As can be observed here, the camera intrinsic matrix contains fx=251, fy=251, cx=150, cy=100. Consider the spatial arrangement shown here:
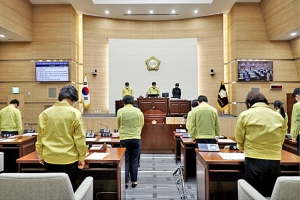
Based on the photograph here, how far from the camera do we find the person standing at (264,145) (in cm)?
238

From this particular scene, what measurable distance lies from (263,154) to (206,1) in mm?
8497

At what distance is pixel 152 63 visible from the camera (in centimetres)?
1157

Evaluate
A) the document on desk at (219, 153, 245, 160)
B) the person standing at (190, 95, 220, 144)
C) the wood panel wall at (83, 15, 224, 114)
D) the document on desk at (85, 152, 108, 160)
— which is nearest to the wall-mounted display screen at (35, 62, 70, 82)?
the wood panel wall at (83, 15, 224, 114)

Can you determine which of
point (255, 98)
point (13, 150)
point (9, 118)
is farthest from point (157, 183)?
point (9, 118)

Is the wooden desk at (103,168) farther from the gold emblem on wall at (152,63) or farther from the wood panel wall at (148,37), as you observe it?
the gold emblem on wall at (152,63)

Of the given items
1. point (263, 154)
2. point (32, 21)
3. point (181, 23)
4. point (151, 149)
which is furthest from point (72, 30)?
point (263, 154)

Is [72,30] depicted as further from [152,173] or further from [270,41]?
[270,41]

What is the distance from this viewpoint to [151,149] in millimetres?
7273

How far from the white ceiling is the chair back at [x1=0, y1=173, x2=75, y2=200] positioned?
8.25 meters

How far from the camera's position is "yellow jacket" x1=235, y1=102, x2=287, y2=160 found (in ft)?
7.81

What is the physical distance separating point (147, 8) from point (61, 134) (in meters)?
8.75

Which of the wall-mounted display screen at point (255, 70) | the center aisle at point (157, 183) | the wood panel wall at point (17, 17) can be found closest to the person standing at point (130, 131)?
the center aisle at point (157, 183)

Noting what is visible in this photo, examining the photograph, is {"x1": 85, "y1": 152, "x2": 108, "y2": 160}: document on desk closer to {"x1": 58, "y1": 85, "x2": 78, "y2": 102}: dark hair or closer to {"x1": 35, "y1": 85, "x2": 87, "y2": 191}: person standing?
{"x1": 35, "y1": 85, "x2": 87, "y2": 191}: person standing

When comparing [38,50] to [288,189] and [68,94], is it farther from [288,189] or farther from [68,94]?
[288,189]
